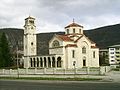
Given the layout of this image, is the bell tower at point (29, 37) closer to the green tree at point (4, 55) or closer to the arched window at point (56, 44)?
the green tree at point (4, 55)

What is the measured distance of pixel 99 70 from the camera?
5581 cm

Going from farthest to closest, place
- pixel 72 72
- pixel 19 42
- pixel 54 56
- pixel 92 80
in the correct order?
pixel 19 42, pixel 54 56, pixel 72 72, pixel 92 80

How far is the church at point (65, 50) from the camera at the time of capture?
257 ft

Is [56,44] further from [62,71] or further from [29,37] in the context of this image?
[62,71]

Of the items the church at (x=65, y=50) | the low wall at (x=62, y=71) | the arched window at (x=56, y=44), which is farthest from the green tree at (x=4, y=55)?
the low wall at (x=62, y=71)

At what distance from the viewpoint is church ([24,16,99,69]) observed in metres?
78.2

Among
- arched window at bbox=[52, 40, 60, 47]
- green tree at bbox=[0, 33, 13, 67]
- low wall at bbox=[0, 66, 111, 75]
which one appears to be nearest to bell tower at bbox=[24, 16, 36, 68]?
green tree at bbox=[0, 33, 13, 67]

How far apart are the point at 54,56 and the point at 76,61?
5.46 metres

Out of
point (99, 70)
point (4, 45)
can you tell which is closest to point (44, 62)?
point (4, 45)

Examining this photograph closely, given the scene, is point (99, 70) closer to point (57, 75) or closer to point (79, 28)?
point (57, 75)

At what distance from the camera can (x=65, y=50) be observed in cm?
7844

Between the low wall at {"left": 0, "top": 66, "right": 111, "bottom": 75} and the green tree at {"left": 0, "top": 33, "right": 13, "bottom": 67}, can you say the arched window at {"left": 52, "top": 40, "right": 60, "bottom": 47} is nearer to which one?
the low wall at {"left": 0, "top": 66, "right": 111, "bottom": 75}

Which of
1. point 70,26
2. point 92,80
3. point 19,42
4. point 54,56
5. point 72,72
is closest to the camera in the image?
point 92,80

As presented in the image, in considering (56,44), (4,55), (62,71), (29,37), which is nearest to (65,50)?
(56,44)
